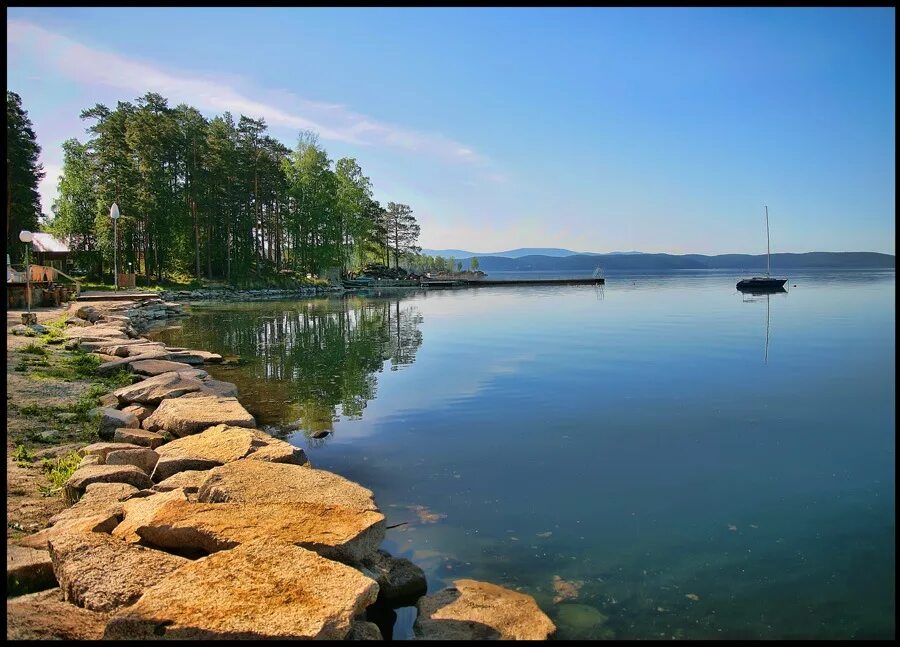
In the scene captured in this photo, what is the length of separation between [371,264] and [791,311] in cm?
5924

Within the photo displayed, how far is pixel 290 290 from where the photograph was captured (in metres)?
59.7

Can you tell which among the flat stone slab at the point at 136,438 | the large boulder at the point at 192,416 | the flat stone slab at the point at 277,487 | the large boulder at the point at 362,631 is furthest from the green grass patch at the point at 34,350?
the large boulder at the point at 362,631

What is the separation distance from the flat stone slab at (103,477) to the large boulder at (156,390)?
379cm

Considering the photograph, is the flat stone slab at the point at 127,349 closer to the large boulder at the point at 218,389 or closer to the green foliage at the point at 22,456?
the large boulder at the point at 218,389

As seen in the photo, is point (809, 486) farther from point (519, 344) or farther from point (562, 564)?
point (519, 344)

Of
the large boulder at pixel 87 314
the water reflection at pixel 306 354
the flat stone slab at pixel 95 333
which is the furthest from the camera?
the large boulder at pixel 87 314

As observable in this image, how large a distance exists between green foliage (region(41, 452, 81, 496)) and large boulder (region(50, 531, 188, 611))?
2090 millimetres

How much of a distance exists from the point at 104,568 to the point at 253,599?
1.23 metres

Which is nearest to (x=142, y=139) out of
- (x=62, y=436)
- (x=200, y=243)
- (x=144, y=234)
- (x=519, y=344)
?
(x=144, y=234)

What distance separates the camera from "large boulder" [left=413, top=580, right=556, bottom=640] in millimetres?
4418

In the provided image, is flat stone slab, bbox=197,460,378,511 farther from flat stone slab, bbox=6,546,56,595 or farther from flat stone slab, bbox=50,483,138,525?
flat stone slab, bbox=6,546,56,595

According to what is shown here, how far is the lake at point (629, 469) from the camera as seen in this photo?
17.3 feet

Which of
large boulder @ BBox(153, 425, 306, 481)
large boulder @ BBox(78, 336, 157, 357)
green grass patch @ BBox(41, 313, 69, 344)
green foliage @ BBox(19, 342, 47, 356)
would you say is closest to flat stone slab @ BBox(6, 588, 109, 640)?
large boulder @ BBox(153, 425, 306, 481)

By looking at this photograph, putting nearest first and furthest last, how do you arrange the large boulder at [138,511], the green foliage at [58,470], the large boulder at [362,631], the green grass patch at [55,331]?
the large boulder at [362,631]
the large boulder at [138,511]
the green foliage at [58,470]
the green grass patch at [55,331]
